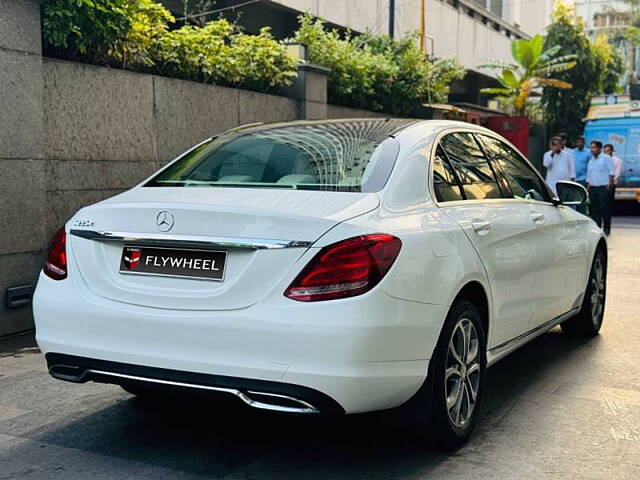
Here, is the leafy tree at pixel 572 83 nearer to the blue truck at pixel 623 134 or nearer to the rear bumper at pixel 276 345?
the blue truck at pixel 623 134

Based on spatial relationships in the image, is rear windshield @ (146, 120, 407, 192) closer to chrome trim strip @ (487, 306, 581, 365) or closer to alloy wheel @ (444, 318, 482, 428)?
alloy wheel @ (444, 318, 482, 428)

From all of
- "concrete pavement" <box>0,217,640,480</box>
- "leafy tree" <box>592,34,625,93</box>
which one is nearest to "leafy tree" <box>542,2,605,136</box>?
"leafy tree" <box>592,34,625,93</box>

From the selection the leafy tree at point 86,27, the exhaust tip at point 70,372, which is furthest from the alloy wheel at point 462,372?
the leafy tree at point 86,27

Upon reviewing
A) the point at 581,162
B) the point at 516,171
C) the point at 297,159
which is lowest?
the point at 581,162

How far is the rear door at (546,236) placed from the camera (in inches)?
203

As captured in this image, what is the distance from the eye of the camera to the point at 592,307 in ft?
21.3

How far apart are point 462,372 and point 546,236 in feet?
5.15

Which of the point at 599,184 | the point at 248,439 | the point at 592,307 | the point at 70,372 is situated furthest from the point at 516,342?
the point at 599,184

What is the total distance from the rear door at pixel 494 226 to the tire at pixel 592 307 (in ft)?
5.26

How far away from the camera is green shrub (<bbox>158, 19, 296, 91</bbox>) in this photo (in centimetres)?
880

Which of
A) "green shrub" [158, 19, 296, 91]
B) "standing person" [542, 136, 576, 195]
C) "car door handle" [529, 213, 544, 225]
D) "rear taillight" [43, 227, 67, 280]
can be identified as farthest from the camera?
"standing person" [542, 136, 576, 195]

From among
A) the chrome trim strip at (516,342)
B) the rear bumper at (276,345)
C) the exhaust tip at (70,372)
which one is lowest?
the chrome trim strip at (516,342)

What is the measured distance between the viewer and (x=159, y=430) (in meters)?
4.31

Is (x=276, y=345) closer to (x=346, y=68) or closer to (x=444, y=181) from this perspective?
(x=444, y=181)
